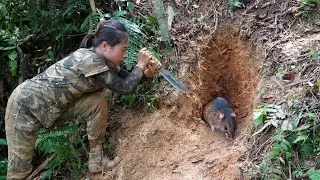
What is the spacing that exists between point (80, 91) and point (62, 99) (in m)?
0.21

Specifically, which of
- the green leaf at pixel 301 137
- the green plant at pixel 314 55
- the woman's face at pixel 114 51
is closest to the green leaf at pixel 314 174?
the green leaf at pixel 301 137

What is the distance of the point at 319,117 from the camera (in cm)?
397

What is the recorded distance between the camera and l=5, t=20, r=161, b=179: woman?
14.0ft

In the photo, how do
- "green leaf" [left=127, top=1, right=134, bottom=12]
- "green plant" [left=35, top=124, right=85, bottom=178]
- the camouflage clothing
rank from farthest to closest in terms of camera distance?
"green leaf" [left=127, top=1, right=134, bottom=12]
"green plant" [left=35, top=124, right=85, bottom=178]
the camouflage clothing

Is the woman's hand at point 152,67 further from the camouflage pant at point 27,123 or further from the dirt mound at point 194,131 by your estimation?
the dirt mound at point 194,131

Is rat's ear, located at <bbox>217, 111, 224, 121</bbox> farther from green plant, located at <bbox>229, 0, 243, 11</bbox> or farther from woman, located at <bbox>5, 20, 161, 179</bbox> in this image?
woman, located at <bbox>5, 20, 161, 179</bbox>

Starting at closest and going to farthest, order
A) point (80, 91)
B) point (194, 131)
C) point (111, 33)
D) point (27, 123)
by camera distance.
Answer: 1. point (111, 33)
2. point (80, 91)
3. point (27, 123)
4. point (194, 131)

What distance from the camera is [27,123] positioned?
4.55 meters

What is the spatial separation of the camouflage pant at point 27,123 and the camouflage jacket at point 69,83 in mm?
85

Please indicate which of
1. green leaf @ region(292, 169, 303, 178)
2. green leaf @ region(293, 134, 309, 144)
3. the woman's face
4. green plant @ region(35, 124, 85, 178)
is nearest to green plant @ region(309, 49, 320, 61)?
green leaf @ region(293, 134, 309, 144)

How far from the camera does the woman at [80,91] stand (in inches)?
168

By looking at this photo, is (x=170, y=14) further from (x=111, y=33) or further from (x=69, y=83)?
(x=69, y=83)

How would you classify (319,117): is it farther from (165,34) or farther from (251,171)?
(165,34)

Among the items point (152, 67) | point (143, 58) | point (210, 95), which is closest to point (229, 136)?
point (210, 95)
